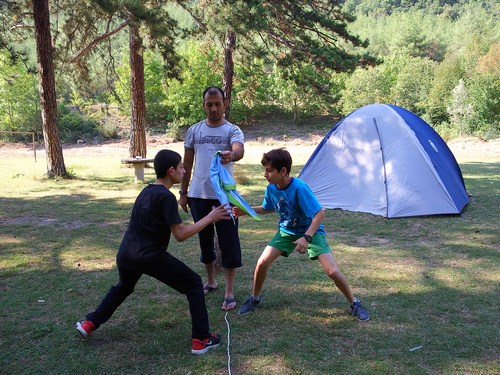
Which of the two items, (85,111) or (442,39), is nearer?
(85,111)

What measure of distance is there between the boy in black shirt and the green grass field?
0.89 ft

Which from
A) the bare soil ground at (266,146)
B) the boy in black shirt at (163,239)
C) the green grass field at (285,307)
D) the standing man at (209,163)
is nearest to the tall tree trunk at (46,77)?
the green grass field at (285,307)

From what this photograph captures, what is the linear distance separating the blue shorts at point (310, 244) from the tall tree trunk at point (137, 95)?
956cm

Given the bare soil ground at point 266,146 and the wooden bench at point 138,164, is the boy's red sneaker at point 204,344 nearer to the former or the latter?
the wooden bench at point 138,164

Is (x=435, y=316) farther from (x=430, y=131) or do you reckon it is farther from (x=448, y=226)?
(x=430, y=131)

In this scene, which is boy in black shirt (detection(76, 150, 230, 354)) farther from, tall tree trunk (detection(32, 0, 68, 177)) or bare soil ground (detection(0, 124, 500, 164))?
bare soil ground (detection(0, 124, 500, 164))

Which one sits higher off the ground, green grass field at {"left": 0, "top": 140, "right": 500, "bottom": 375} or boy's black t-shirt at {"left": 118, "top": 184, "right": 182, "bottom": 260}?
boy's black t-shirt at {"left": 118, "top": 184, "right": 182, "bottom": 260}

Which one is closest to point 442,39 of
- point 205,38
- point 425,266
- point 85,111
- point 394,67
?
point 394,67

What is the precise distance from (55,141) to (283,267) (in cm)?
853

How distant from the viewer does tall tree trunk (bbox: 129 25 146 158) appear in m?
12.0

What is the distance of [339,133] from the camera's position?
7.95m

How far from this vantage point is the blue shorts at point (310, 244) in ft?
11.1

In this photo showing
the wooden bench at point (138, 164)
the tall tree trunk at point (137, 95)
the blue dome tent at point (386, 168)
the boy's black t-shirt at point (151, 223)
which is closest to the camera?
the boy's black t-shirt at point (151, 223)

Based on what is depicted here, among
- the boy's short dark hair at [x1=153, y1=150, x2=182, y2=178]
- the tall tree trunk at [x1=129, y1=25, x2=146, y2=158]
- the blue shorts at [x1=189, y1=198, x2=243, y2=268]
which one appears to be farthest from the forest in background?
the boy's short dark hair at [x1=153, y1=150, x2=182, y2=178]
